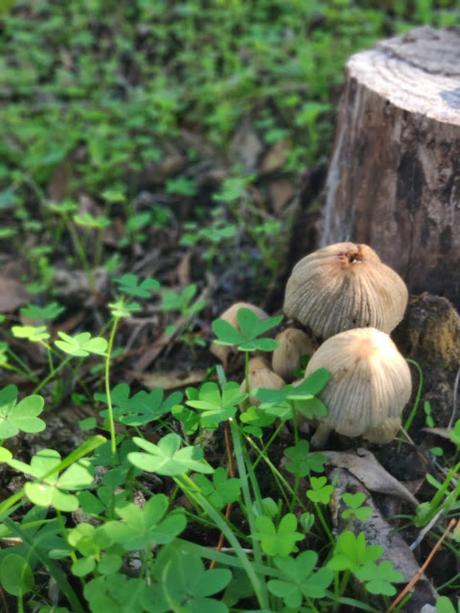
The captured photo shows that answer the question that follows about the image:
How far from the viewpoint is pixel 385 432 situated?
1879 millimetres

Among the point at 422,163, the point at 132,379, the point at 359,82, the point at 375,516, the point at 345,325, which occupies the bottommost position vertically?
the point at 132,379

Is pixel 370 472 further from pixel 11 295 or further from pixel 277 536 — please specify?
pixel 11 295

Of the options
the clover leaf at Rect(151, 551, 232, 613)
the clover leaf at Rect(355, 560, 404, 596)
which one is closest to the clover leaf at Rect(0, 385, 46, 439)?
the clover leaf at Rect(151, 551, 232, 613)

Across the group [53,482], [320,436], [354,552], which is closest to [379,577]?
[354,552]

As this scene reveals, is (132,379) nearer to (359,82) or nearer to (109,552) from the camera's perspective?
(109,552)

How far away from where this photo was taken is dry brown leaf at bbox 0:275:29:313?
3072mm

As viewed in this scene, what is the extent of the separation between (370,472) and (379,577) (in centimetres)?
38

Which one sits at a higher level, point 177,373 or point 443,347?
point 443,347

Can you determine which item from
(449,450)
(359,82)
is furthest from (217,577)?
(359,82)

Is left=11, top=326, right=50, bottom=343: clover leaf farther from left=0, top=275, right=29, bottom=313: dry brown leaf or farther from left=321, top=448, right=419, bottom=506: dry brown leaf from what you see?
left=0, top=275, right=29, bottom=313: dry brown leaf

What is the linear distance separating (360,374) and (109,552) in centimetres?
68

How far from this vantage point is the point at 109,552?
1.52 metres

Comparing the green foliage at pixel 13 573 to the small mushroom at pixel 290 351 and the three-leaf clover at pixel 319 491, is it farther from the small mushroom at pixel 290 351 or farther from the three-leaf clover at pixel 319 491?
the small mushroom at pixel 290 351

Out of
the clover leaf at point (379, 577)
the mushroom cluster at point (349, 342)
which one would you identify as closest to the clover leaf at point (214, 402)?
the mushroom cluster at point (349, 342)
